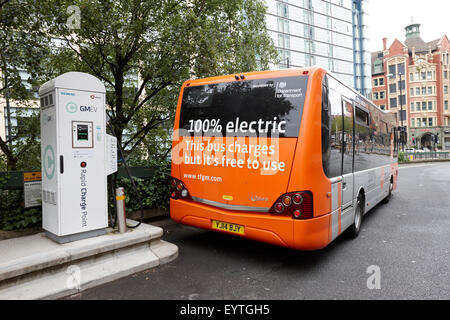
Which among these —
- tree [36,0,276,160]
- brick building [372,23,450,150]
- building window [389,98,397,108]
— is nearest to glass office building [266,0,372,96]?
brick building [372,23,450,150]

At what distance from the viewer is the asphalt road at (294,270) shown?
3.54 meters

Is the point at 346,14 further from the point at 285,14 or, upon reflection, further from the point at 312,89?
the point at 312,89

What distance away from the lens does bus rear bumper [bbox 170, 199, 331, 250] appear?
395cm


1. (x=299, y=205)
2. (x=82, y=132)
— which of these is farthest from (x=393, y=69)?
(x=82, y=132)

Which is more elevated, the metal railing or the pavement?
the metal railing

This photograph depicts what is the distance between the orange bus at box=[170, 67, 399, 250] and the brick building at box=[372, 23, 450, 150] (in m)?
67.1

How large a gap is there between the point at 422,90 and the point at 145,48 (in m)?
74.3

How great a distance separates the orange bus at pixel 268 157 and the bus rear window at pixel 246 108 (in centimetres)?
1

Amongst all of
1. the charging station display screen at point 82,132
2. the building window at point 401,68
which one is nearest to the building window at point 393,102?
the building window at point 401,68

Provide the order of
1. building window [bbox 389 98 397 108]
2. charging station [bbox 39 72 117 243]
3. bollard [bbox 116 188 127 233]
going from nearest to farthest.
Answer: charging station [bbox 39 72 117 243], bollard [bbox 116 188 127 233], building window [bbox 389 98 397 108]

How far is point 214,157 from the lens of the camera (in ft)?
15.3

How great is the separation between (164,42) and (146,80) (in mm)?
1215

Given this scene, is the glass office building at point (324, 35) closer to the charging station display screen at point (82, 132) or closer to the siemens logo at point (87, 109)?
the siemens logo at point (87, 109)

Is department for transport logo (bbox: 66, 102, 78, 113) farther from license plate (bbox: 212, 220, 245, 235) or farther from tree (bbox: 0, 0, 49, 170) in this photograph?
tree (bbox: 0, 0, 49, 170)
